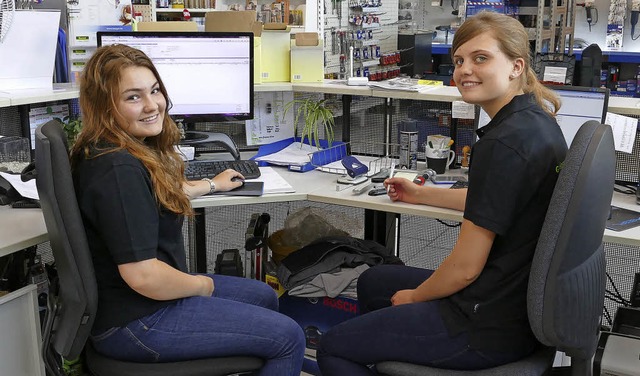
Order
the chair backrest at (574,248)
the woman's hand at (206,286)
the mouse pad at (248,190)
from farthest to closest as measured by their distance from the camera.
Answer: the mouse pad at (248,190) < the woman's hand at (206,286) < the chair backrest at (574,248)

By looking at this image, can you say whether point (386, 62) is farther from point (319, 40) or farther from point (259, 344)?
point (259, 344)

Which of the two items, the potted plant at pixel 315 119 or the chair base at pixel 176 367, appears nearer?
the chair base at pixel 176 367

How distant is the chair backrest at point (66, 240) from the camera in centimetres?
162

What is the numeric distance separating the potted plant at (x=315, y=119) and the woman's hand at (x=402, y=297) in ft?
3.72

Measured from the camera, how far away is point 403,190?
2.33 meters

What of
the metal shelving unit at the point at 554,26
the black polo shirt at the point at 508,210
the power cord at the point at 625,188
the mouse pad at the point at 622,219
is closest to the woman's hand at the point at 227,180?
the black polo shirt at the point at 508,210

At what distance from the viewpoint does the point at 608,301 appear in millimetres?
3215

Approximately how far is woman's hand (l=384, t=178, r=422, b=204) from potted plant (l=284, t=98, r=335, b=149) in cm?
67

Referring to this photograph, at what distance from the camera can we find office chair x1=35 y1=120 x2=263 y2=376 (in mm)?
1622

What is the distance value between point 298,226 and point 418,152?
0.58m

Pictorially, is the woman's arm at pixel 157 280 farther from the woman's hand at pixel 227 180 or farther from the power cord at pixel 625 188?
the power cord at pixel 625 188

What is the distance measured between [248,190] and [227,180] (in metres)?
0.08

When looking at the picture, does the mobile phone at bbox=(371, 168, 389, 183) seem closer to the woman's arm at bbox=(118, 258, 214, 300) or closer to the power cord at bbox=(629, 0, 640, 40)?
the woman's arm at bbox=(118, 258, 214, 300)

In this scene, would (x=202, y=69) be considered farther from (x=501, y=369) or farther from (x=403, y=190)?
(x=501, y=369)
